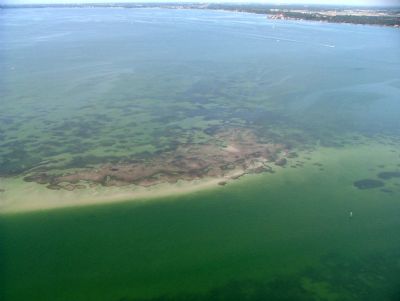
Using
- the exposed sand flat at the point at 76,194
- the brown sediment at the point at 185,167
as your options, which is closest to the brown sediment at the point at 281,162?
the brown sediment at the point at 185,167

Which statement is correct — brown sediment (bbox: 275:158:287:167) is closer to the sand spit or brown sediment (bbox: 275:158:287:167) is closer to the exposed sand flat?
the sand spit

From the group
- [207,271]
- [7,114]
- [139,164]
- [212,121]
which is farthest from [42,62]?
[207,271]

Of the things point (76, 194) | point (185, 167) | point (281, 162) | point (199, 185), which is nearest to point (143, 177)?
point (185, 167)

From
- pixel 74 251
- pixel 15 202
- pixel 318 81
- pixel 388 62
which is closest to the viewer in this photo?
pixel 74 251

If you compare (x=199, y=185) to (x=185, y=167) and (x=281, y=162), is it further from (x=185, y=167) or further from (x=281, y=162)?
(x=281, y=162)

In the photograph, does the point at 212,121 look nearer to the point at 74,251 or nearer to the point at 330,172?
the point at 330,172
